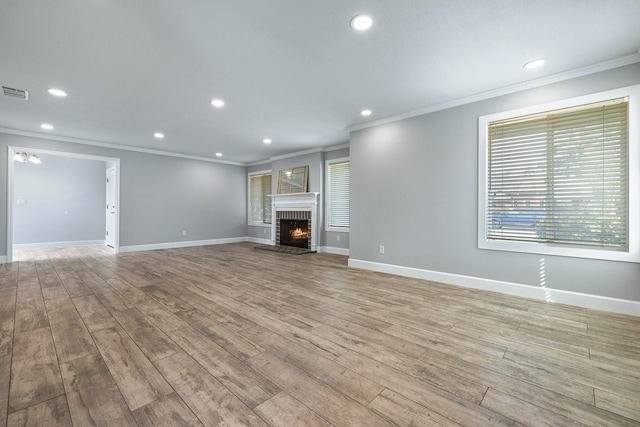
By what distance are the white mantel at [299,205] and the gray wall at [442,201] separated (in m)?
1.88

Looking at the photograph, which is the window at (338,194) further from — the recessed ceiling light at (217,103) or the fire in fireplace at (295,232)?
the recessed ceiling light at (217,103)

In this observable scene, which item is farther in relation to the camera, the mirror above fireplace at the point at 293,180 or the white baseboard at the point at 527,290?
the mirror above fireplace at the point at 293,180

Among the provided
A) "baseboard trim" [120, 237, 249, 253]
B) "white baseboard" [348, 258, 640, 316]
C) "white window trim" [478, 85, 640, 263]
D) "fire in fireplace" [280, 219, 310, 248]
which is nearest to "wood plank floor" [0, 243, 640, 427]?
"white baseboard" [348, 258, 640, 316]

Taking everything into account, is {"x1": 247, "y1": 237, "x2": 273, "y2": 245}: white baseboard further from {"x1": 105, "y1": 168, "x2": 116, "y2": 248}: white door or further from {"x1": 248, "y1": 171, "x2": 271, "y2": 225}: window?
{"x1": 105, "y1": 168, "x2": 116, "y2": 248}: white door

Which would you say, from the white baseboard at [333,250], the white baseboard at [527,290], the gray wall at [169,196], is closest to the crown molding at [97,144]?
the gray wall at [169,196]


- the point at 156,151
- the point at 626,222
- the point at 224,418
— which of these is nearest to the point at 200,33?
the point at 224,418

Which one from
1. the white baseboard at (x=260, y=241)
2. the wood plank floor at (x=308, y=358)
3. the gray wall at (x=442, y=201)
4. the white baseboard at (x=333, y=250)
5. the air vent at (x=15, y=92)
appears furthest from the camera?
the white baseboard at (x=260, y=241)

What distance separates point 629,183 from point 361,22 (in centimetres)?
301

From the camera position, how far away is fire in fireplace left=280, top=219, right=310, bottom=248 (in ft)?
22.8

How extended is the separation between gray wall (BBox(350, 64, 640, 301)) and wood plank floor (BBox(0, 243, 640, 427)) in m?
0.41

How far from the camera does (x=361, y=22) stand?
6.89 feet

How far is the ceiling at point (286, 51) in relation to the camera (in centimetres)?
199

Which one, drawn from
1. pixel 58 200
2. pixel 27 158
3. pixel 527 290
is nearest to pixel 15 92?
pixel 27 158

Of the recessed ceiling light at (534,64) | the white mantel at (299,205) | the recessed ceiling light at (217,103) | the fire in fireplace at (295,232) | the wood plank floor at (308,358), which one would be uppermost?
the recessed ceiling light at (217,103)
